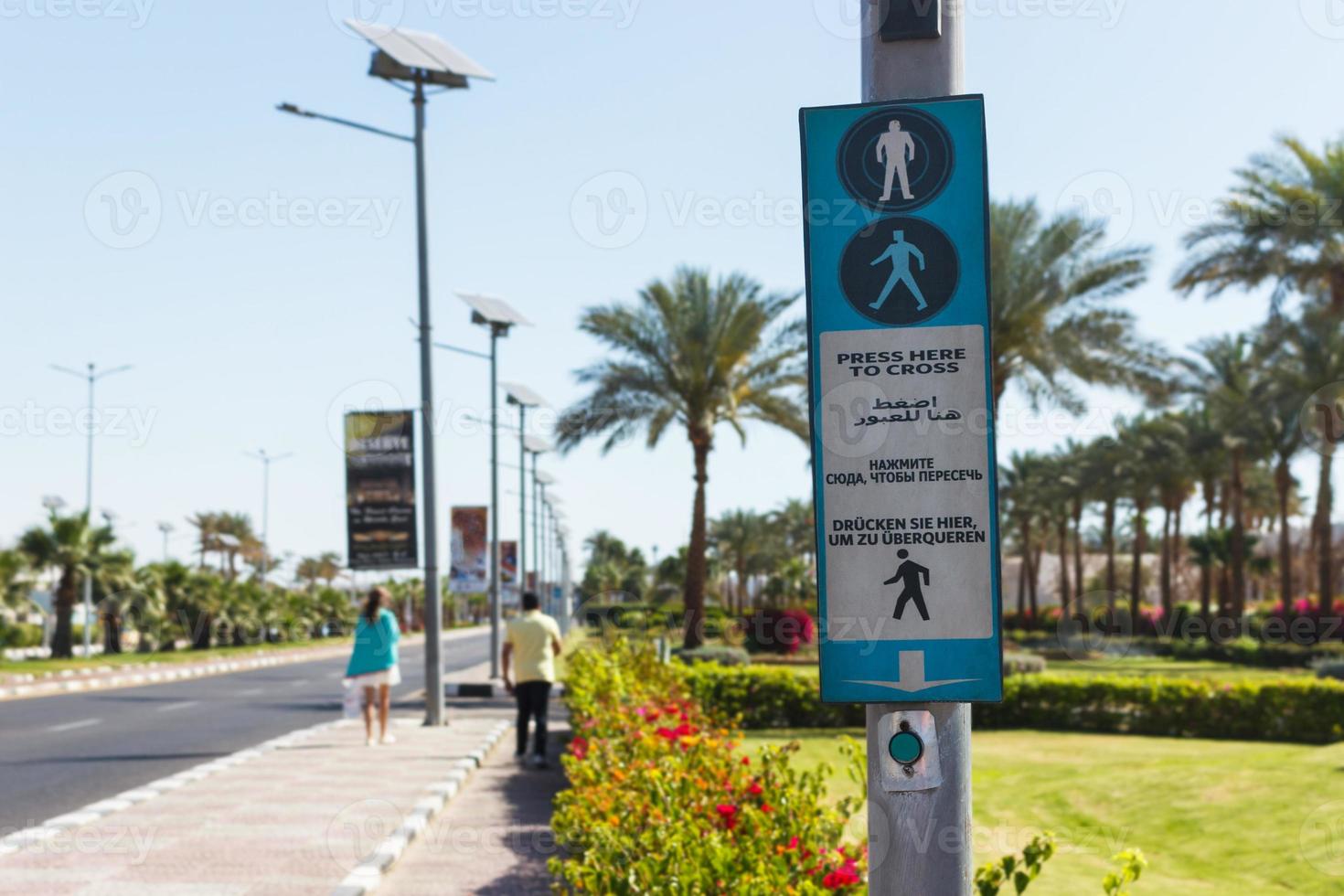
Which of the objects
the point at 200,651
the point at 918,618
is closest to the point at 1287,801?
the point at 918,618

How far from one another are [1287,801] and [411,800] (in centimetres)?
680

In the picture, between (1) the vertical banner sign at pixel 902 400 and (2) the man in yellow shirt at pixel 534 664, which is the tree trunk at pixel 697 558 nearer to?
(2) the man in yellow shirt at pixel 534 664

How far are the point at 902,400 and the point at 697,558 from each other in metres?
28.4

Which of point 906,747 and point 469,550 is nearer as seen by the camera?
point 906,747

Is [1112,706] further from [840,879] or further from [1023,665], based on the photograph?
[840,879]

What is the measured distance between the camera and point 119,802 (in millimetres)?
10906

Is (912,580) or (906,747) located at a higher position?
(912,580)

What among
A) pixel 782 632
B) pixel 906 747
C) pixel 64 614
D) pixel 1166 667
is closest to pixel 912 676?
pixel 906 747

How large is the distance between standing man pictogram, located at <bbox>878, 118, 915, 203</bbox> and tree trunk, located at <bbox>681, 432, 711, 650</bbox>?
2807 cm

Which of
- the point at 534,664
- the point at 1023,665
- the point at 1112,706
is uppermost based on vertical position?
Result: the point at 534,664

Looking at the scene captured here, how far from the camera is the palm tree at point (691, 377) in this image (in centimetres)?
3061

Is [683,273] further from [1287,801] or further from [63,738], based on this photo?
[1287,801]

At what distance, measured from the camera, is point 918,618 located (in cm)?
289

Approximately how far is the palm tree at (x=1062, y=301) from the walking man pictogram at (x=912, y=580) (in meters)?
24.3
